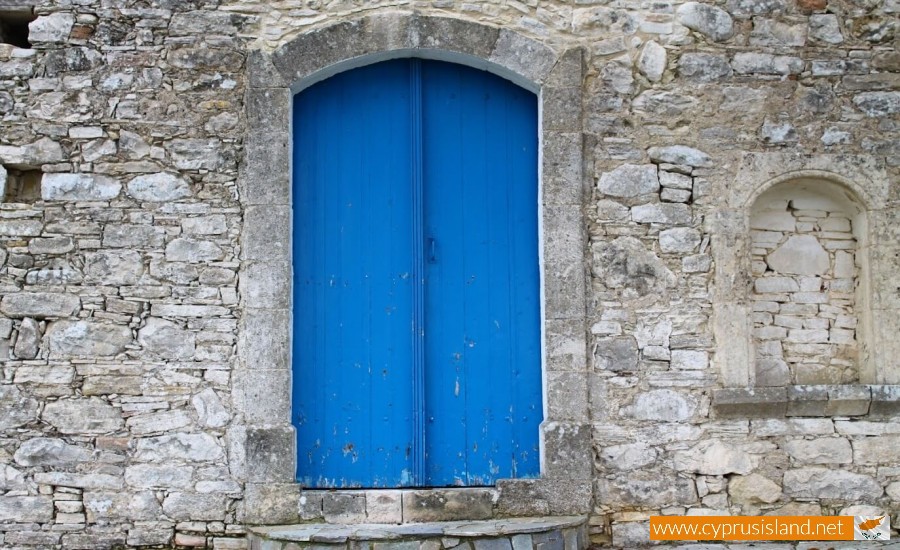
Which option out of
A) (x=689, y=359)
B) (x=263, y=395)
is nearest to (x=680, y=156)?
(x=689, y=359)

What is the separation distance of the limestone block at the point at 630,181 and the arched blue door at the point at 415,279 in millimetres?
438

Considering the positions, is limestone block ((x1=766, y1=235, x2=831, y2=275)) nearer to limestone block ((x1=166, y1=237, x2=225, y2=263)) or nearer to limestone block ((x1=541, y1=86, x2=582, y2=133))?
limestone block ((x1=541, y1=86, x2=582, y2=133))

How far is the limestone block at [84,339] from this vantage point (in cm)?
500

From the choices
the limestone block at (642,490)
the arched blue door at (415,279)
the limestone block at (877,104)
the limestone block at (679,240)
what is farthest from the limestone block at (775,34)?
the limestone block at (642,490)

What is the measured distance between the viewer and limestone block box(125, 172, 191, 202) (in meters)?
5.09

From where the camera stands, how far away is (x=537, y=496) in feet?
16.5

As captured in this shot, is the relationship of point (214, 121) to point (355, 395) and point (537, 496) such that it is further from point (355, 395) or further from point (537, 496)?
point (537, 496)

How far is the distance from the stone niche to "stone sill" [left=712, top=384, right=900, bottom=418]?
0.19m

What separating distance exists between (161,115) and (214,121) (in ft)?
1.01

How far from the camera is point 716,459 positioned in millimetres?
5082

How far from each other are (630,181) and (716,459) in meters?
1.68

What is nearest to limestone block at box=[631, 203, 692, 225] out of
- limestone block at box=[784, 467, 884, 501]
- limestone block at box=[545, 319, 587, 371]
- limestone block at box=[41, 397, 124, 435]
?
limestone block at box=[545, 319, 587, 371]

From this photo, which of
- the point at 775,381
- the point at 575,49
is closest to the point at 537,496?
the point at 775,381

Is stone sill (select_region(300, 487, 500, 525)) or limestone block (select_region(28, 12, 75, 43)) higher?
limestone block (select_region(28, 12, 75, 43))
